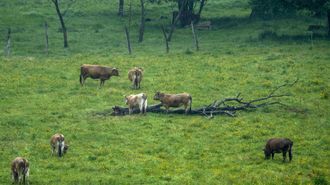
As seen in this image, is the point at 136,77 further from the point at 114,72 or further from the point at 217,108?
the point at 217,108

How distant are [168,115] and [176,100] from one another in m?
0.79

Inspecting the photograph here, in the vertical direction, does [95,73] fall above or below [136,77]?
below

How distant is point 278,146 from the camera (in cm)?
2262

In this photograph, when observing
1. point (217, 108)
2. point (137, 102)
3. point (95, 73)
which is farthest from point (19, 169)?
point (95, 73)

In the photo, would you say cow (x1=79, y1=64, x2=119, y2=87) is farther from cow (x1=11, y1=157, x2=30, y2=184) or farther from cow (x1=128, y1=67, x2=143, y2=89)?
cow (x1=11, y1=157, x2=30, y2=184)

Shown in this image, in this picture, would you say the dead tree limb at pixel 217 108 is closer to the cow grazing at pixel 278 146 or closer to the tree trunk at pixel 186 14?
the cow grazing at pixel 278 146

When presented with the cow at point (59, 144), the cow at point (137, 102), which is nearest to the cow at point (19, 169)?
the cow at point (59, 144)

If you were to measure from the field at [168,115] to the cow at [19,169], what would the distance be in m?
0.55

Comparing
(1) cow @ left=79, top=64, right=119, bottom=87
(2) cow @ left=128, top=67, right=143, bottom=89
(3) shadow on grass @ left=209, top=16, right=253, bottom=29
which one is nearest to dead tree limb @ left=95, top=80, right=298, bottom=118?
(2) cow @ left=128, top=67, right=143, bottom=89

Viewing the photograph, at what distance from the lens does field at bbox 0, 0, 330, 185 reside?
21922 mm

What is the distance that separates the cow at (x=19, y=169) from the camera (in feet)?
65.2

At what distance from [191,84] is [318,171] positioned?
49.4ft

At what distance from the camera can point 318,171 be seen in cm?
2153

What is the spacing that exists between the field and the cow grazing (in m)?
0.50
